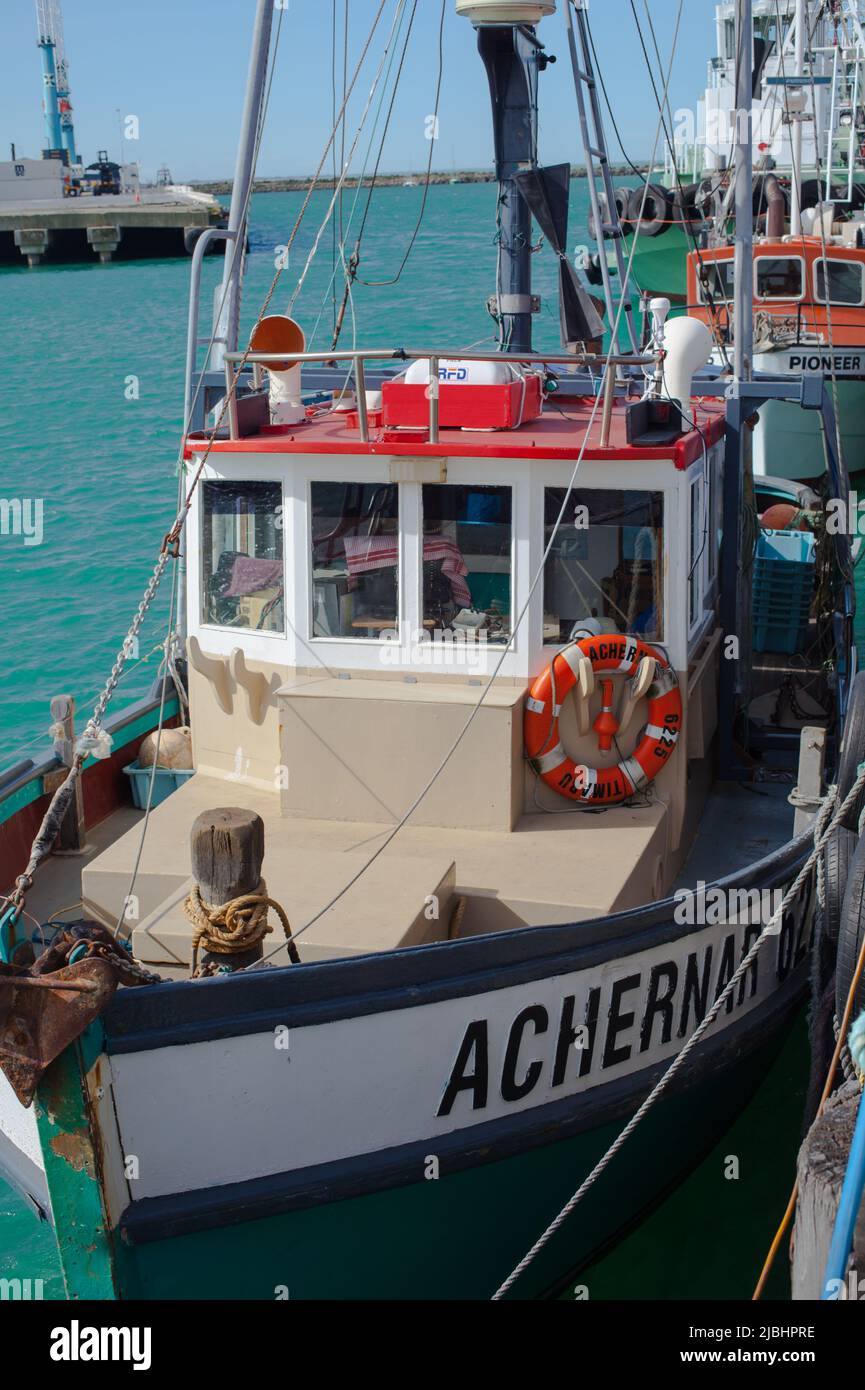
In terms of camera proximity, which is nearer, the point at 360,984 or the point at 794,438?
the point at 360,984

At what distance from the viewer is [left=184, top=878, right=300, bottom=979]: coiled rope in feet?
17.8

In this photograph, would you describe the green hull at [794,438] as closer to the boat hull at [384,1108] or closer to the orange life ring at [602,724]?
the orange life ring at [602,724]

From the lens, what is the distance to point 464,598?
23.9ft

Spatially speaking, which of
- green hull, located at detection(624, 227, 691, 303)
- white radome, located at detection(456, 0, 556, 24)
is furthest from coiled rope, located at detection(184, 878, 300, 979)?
green hull, located at detection(624, 227, 691, 303)

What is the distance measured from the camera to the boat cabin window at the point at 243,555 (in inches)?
296

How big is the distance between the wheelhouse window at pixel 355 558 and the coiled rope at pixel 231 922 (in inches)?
84.9

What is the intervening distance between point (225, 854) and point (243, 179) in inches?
169

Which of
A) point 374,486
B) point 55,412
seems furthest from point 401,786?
point 55,412

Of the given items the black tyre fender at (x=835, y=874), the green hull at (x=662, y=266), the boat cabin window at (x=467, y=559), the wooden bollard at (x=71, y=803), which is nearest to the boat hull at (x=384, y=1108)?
the black tyre fender at (x=835, y=874)

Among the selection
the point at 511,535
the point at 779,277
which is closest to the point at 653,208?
the point at 779,277

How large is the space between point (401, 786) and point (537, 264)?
208 ft

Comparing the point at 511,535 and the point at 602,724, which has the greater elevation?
the point at 511,535

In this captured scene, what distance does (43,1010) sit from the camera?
4793mm

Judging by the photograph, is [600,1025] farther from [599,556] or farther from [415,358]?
[415,358]
